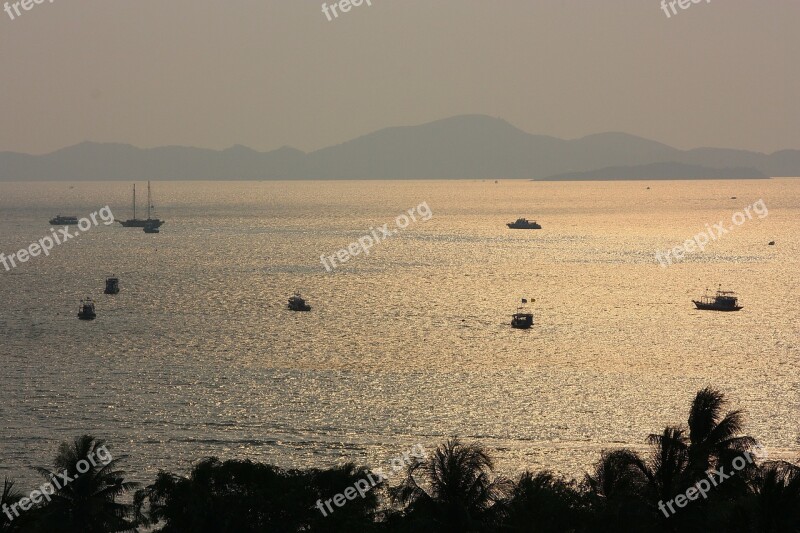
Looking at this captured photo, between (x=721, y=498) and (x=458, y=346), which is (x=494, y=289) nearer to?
(x=458, y=346)

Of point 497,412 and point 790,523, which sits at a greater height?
point 790,523

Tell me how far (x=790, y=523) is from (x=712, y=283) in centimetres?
13370

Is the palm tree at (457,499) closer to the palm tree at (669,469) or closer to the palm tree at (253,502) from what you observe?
the palm tree at (253,502)

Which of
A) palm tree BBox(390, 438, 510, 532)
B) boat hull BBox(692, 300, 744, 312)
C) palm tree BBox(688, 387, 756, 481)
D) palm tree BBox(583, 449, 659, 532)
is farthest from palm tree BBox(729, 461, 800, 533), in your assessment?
boat hull BBox(692, 300, 744, 312)

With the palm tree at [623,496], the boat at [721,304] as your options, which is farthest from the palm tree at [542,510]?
the boat at [721,304]

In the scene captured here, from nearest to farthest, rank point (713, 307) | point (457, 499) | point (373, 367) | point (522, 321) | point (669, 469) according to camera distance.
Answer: point (669, 469) → point (457, 499) → point (373, 367) → point (522, 321) → point (713, 307)

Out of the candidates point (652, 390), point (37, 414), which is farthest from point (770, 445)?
point (37, 414)

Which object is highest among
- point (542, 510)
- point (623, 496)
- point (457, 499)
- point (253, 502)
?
point (623, 496)

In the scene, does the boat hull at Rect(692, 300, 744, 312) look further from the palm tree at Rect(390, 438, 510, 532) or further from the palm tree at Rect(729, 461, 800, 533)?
the palm tree at Rect(729, 461, 800, 533)

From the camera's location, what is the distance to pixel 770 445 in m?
64.0

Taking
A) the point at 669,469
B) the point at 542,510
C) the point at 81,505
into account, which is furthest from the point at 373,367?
the point at 669,469

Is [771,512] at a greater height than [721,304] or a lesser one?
greater

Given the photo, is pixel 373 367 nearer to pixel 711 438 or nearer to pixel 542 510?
pixel 542 510

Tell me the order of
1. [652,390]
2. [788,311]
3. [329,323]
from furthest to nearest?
1. [788,311]
2. [329,323]
3. [652,390]
